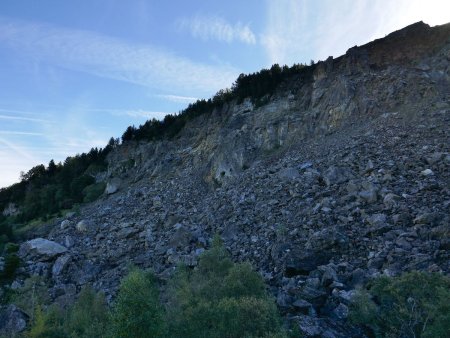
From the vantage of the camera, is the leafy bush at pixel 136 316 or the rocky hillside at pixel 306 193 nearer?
the leafy bush at pixel 136 316

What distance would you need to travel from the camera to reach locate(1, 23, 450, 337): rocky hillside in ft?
70.1

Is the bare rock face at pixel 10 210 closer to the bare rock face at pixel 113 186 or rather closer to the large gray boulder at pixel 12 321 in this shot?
the bare rock face at pixel 113 186

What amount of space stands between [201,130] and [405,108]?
26.2 meters

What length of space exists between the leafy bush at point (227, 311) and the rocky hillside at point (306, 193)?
2.75 meters

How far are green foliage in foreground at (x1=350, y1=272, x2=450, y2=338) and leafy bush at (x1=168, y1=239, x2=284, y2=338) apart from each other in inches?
160

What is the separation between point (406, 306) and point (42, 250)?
29.6 m

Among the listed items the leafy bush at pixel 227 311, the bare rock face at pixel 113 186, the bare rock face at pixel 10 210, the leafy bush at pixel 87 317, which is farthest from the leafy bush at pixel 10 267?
the bare rock face at pixel 10 210

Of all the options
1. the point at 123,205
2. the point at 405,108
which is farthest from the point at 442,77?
the point at 123,205

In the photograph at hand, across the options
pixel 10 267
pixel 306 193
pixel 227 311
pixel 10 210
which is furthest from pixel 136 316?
pixel 10 210

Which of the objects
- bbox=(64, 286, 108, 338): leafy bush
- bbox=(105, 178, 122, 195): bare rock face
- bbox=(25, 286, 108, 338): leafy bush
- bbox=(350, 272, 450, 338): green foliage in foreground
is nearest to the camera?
bbox=(350, 272, 450, 338): green foliage in foreground

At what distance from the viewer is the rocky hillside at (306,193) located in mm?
21375

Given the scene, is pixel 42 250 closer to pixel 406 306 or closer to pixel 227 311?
pixel 227 311

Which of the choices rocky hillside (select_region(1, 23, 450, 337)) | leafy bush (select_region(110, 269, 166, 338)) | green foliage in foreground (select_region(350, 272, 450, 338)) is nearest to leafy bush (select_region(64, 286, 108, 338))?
rocky hillside (select_region(1, 23, 450, 337))

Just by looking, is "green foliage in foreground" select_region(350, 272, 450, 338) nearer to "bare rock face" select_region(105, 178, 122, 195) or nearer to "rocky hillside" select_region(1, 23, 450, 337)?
"rocky hillside" select_region(1, 23, 450, 337)
